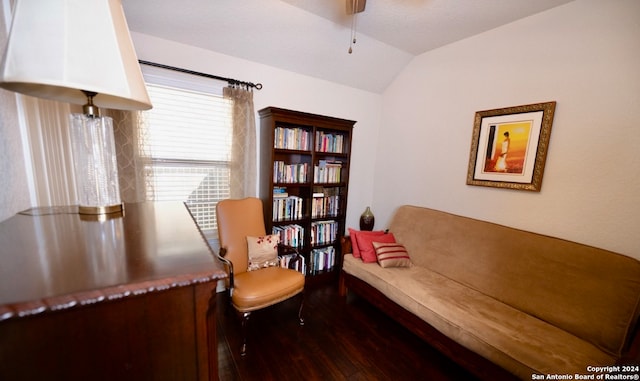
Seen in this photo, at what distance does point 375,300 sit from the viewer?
2020 mm

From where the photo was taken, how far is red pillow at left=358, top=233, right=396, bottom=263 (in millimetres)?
2217

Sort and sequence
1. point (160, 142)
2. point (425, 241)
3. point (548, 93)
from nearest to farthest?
point (548, 93) → point (160, 142) → point (425, 241)

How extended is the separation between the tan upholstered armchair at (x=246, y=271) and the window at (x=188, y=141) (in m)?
0.37

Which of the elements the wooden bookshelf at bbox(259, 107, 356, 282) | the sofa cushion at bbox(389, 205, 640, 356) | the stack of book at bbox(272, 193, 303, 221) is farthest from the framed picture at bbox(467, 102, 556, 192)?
the stack of book at bbox(272, 193, 303, 221)

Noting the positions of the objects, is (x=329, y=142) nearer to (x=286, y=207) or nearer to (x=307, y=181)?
(x=307, y=181)

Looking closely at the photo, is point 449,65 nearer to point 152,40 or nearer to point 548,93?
point 548,93

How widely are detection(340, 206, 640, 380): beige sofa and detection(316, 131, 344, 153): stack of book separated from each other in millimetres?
1307

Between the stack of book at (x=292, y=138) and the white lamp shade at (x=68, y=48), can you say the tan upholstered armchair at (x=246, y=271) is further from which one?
the white lamp shade at (x=68, y=48)

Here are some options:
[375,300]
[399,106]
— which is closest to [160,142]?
[375,300]

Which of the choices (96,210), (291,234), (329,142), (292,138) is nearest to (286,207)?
(291,234)

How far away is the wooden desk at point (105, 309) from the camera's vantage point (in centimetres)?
36

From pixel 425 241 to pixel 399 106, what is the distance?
1.66m

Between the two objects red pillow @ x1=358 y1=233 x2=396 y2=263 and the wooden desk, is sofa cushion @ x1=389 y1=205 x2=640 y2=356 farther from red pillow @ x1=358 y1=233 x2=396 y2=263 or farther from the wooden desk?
the wooden desk

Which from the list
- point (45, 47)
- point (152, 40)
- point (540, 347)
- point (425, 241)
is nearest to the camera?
point (45, 47)
